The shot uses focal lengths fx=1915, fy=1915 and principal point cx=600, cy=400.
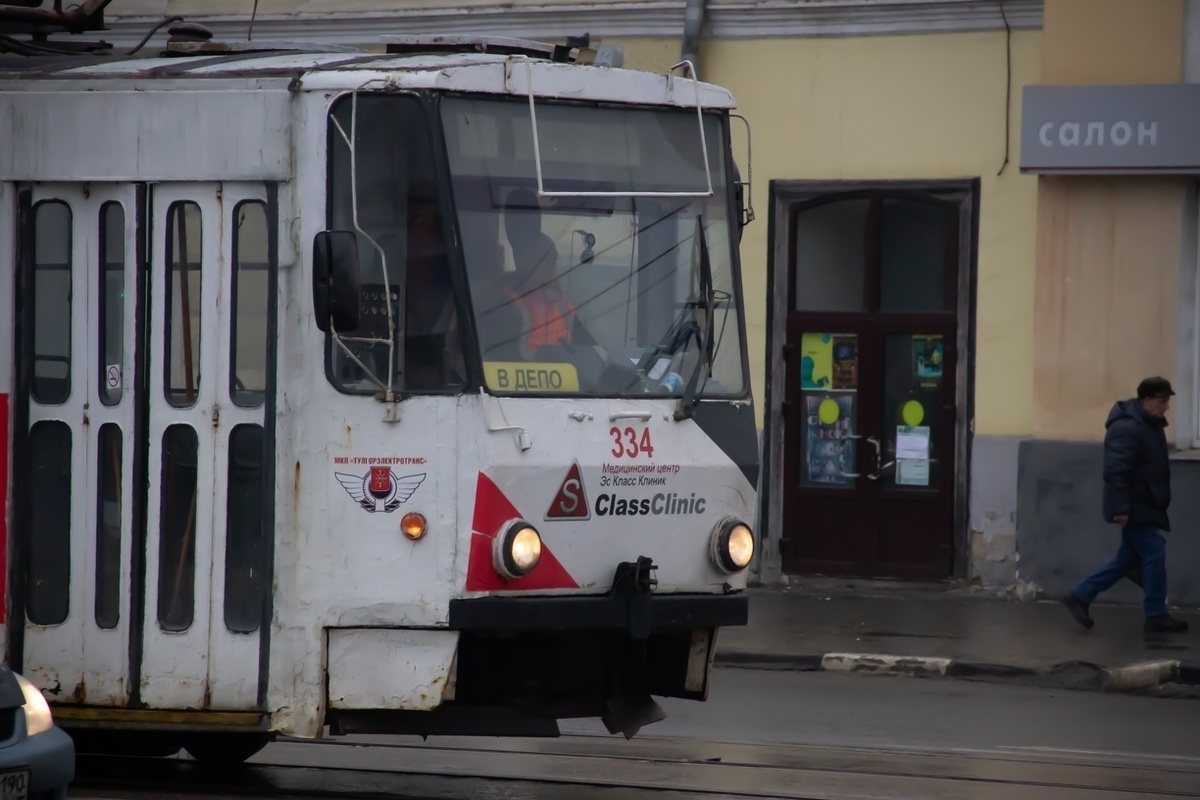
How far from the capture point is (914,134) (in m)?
15.2

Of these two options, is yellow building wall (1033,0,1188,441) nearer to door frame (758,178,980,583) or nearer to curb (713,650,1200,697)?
door frame (758,178,980,583)

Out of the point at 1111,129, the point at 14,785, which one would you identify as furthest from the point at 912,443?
the point at 14,785

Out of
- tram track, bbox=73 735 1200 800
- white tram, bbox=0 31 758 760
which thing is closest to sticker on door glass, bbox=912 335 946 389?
tram track, bbox=73 735 1200 800

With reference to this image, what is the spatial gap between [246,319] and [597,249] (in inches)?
51.6

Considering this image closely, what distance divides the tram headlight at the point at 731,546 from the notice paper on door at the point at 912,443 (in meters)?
8.43

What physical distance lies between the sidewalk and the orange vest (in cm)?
574

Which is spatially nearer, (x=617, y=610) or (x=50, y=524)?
(x=617, y=610)

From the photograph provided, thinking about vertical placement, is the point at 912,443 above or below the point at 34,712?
above

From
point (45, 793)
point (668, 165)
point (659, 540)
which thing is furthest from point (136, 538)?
point (668, 165)

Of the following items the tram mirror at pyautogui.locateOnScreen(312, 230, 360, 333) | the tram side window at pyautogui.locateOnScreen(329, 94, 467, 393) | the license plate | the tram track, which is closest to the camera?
the license plate

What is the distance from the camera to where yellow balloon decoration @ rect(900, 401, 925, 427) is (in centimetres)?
1552

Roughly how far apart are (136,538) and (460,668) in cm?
130

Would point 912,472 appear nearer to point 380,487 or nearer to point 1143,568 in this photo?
point 1143,568

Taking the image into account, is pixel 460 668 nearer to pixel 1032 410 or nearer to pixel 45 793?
pixel 45 793
